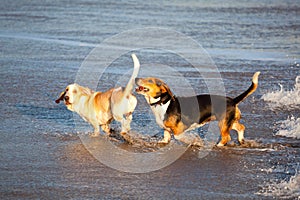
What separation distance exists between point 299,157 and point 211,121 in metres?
1.39

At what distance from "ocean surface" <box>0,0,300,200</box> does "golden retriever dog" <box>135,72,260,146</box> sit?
26 centimetres

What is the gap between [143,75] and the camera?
10.5 metres

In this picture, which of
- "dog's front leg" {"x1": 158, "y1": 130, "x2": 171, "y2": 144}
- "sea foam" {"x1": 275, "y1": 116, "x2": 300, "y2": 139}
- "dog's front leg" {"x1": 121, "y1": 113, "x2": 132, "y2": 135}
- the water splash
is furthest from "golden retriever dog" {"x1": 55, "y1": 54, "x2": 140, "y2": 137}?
the water splash

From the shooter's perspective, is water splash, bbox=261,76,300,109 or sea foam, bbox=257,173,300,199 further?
water splash, bbox=261,76,300,109

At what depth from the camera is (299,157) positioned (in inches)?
264

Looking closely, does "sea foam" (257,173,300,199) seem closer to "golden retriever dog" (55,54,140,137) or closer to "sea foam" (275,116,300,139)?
"sea foam" (275,116,300,139)

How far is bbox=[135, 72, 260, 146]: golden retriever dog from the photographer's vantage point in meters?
7.14

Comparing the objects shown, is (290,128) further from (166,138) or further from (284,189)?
(284,189)

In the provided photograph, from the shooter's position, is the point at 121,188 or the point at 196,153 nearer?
the point at 121,188

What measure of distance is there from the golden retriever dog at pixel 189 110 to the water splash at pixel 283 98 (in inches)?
70.8

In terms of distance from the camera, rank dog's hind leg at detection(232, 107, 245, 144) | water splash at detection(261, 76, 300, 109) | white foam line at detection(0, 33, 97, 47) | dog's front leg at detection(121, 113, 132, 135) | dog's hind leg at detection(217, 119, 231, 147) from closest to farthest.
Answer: dog's hind leg at detection(217, 119, 231, 147) < dog's hind leg at detection(232, 107, 245, 144) < dog's front leg at detection(121, 113, 132, 135) < water splash at detection(261, 76, 300, 109) < white foam line at detection(0, 33, 97, 47)

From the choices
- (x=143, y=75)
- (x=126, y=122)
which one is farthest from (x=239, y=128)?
(x=143, y=75)

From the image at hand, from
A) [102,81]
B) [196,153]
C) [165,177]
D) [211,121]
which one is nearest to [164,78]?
[102,81]

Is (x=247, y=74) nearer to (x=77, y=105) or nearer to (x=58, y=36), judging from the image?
(x=77, y=105)
